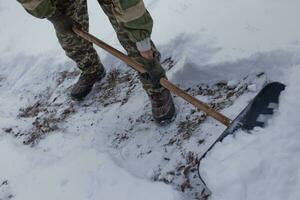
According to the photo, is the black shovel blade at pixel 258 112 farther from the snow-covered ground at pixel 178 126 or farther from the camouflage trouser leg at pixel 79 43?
the camouflage trouser leg at pixel 79 43

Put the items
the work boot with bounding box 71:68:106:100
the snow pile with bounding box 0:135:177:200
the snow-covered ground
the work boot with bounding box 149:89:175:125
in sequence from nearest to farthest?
the snow-covered ground → the snow pile with bounding box 0:135:177:200 → the work boot with bounding box 149:89:175:125 → the work boot with bounding box 71:68:106:100

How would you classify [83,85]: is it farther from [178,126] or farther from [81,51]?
[178,126]

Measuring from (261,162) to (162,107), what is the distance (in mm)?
1128

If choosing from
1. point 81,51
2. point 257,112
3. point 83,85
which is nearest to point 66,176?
point 83,85

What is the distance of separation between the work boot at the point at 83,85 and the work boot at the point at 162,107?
3.02ft

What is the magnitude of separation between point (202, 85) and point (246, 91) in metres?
0.43

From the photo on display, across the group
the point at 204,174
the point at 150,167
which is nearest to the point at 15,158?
the point at 150,167

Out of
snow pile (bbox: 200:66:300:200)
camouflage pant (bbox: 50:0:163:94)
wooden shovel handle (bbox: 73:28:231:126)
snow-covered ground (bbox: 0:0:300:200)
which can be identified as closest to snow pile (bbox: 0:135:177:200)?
snow-covered ground (bbox: 0:0:300:200)

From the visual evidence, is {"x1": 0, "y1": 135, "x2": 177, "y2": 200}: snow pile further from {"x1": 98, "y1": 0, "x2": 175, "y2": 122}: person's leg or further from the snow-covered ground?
{"x1": 98, "y1": 0, "x2": 175, "y2": 122}: person's leg

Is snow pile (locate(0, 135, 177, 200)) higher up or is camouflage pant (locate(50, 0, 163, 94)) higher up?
camouflage pant (locate(50, 0, 163, 94))

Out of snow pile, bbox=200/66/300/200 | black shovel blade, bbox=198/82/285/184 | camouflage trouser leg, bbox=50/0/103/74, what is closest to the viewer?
snow pile, bbox=200/66/300/200

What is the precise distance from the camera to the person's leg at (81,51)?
3.77 m

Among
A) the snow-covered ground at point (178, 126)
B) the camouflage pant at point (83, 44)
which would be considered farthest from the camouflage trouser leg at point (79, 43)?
the snow-covered ground at point (178, 126)

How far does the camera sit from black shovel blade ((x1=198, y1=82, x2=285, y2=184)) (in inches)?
105
